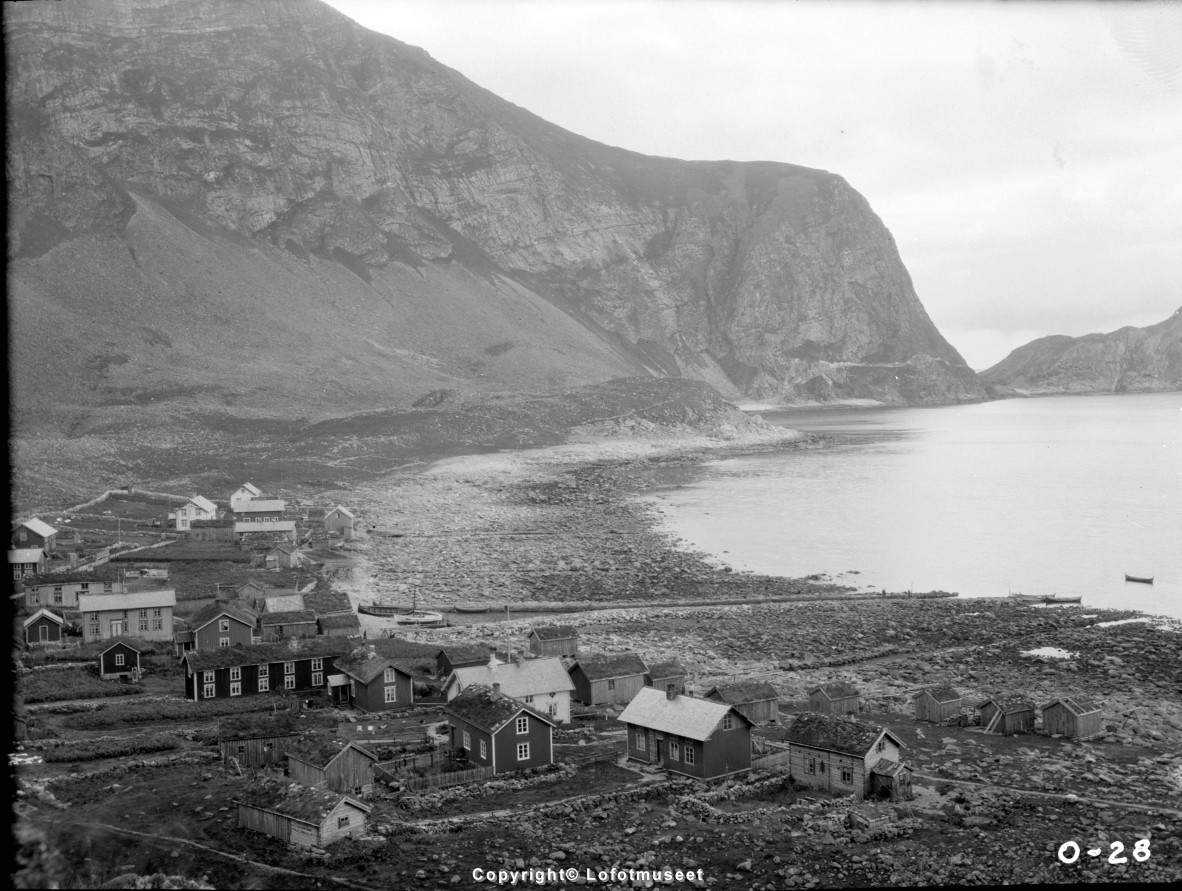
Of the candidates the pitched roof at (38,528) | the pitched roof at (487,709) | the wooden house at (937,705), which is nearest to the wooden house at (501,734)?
the pitched roof at (487,709)

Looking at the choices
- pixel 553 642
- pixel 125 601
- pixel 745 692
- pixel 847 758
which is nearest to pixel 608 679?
pixel 745 692

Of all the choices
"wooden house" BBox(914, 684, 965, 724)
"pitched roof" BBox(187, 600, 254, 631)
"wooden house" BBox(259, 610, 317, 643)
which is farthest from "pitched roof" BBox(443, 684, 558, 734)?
"wooden house" BBox(259, 610, 317, 643)

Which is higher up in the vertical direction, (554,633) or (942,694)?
(554,633)

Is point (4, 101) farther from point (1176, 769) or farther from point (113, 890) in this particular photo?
point (1176, 769)

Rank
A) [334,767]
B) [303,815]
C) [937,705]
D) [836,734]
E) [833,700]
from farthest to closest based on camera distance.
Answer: [833,700], [937,705], [836,734], [334,767], [303,815]

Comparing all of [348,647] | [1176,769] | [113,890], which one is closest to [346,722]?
[348,647]

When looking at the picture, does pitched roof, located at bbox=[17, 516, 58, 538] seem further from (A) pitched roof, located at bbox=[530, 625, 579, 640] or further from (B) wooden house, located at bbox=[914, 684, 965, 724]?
(B) wooden house, located at bbox=[914, 684, 965, 724]

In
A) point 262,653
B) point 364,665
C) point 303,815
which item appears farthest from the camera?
point 262,653

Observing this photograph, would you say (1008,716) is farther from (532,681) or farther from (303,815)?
(303,815)
